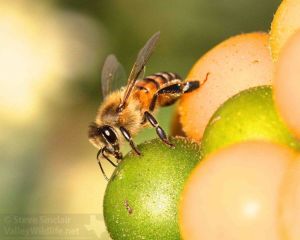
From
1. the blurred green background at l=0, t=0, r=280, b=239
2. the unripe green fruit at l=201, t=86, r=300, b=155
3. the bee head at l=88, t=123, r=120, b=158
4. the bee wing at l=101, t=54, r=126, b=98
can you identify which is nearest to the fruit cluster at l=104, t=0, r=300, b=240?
the unripe green fruit at l=201, t=86, r=300, b=155

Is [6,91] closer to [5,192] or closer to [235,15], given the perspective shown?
[5,192]

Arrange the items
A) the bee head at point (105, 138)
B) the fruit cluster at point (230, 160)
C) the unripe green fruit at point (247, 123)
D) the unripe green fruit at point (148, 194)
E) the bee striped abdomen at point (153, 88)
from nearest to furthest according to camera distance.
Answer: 1. the fruit cluster at point (230, 160)
2. the unripe green fruit at point (247, 123)
3. the unripe green fruit at point (148, 194)
4. the bee head at point (105, 138)
5. the bee striped abdomen at point (153, 88)

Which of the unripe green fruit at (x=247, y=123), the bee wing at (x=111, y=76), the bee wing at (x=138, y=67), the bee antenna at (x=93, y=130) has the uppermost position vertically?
the unripe green fruit at (x=247, y=123)

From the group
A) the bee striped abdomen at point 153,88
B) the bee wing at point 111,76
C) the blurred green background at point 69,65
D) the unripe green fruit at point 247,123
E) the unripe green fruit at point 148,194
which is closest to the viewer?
the unripe green fruit at point 247,123

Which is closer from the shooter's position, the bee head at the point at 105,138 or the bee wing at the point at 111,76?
the bee head at the point at 105,138

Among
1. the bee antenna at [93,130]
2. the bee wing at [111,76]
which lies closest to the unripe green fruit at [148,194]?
the bee antenna at [93,130]

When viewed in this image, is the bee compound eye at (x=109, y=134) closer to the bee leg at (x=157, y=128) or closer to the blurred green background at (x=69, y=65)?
the bee leg at (x=157, y=128)

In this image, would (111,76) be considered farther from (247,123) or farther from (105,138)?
(247,123)
